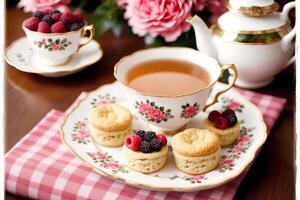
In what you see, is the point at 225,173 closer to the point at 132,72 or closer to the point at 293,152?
the point at 293,152

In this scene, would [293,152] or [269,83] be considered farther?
[269,83]

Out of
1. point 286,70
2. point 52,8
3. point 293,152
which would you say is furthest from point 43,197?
point 286,70

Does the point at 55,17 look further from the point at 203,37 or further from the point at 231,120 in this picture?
the point at 231,120

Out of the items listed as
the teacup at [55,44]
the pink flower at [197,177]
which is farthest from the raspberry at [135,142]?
the teacup at [55,44]

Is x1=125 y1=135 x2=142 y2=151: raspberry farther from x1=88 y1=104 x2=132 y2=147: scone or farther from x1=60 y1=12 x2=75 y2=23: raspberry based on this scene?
x1=60 y1=12 x2=75 y2=23: raspberry

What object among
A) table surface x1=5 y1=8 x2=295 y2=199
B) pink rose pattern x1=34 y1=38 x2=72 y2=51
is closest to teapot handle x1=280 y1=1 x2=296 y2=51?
table surface x1=5 y1=8 x2=295 y2=199

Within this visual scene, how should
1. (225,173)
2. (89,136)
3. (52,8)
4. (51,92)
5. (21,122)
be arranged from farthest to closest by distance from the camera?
(52,8)
(51,92)
(21,122)
(89,136)
(225,173)
